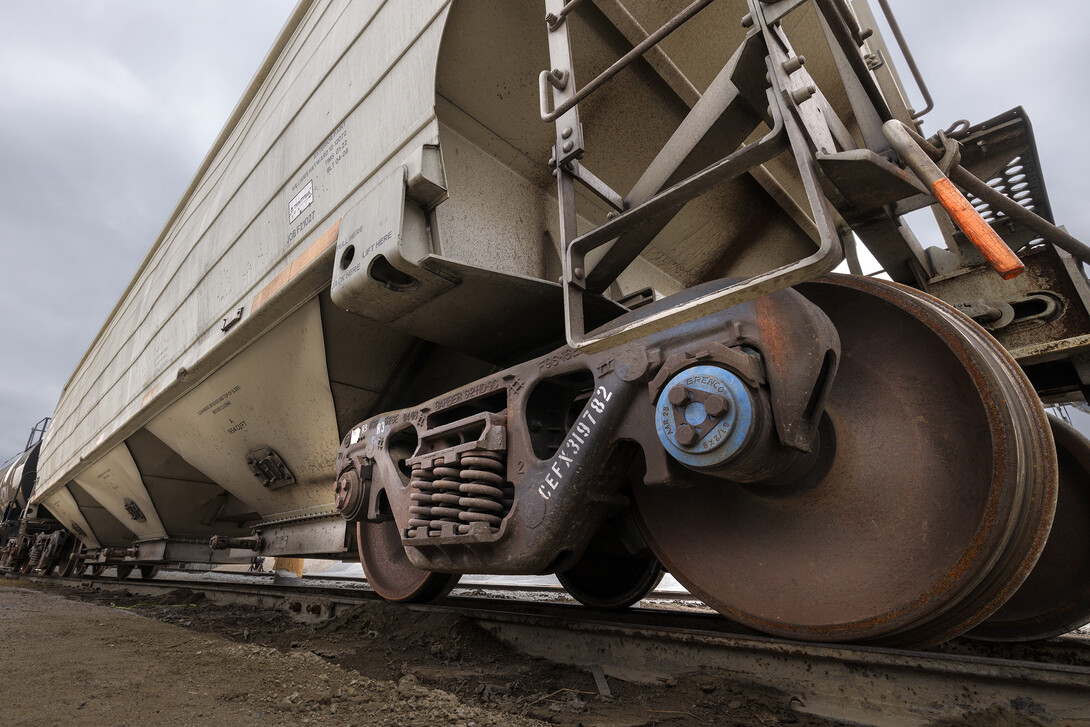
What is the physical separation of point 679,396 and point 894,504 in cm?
76

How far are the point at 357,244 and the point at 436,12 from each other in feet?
3.47

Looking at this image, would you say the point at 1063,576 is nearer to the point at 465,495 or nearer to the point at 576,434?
the point at 576,434

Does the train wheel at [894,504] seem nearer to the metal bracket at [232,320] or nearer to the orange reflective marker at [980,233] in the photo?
the orange reflective marker at [980,233]

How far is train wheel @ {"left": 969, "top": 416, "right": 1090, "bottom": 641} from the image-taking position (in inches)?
77.4

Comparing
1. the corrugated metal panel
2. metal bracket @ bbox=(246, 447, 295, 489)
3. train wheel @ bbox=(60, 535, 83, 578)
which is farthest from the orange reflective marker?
train wheel @ bbox=(60, 535, 83, 578)

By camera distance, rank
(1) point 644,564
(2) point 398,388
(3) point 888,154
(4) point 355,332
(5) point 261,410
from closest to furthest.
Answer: (3) point 888,154 < (1) point 644,564 < (4) point 355,332 < (2) point 398,388 < (5) point 261,410

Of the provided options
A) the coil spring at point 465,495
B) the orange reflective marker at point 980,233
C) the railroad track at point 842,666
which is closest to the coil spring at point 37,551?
the railroad track at point 842,666

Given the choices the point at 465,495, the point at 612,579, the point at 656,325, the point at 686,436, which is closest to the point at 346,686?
the point at 465,495

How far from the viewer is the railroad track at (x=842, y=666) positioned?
1336mm

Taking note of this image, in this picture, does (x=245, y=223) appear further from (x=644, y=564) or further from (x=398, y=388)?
(x=644, y=564)

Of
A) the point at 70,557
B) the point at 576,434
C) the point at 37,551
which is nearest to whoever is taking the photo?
the point at 576,434

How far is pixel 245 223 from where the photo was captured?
4.32 meters

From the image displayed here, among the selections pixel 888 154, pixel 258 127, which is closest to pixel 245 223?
pixel 258 127

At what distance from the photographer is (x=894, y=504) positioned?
169 centimetres
